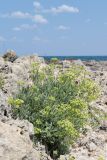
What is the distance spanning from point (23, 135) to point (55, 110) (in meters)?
1.76

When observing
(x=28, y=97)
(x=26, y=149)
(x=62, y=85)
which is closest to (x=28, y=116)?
(x=28, y=97)

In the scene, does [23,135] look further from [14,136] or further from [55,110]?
[55,110]

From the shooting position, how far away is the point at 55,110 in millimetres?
10906

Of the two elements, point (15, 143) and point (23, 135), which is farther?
point (23, 135)

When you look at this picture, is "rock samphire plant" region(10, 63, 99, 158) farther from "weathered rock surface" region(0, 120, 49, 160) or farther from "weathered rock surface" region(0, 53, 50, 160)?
"weathered rock surface" region(0, 120, 49, 160)

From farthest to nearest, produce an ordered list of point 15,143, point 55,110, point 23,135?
point 55,110
point 23,135
point 15,143

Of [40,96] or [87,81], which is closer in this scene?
[40,96]

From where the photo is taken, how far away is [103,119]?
42.2 feet

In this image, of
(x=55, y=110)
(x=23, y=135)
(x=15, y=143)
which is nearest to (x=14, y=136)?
(x=15, y=143)

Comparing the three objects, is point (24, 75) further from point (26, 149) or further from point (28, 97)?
point (26, 149)

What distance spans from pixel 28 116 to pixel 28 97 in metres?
0.60

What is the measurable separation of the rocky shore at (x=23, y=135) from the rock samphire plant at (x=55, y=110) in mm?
292

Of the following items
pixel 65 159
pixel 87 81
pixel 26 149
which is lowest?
pixel 65 159

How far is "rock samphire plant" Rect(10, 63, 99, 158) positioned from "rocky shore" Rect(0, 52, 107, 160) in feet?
0.96
